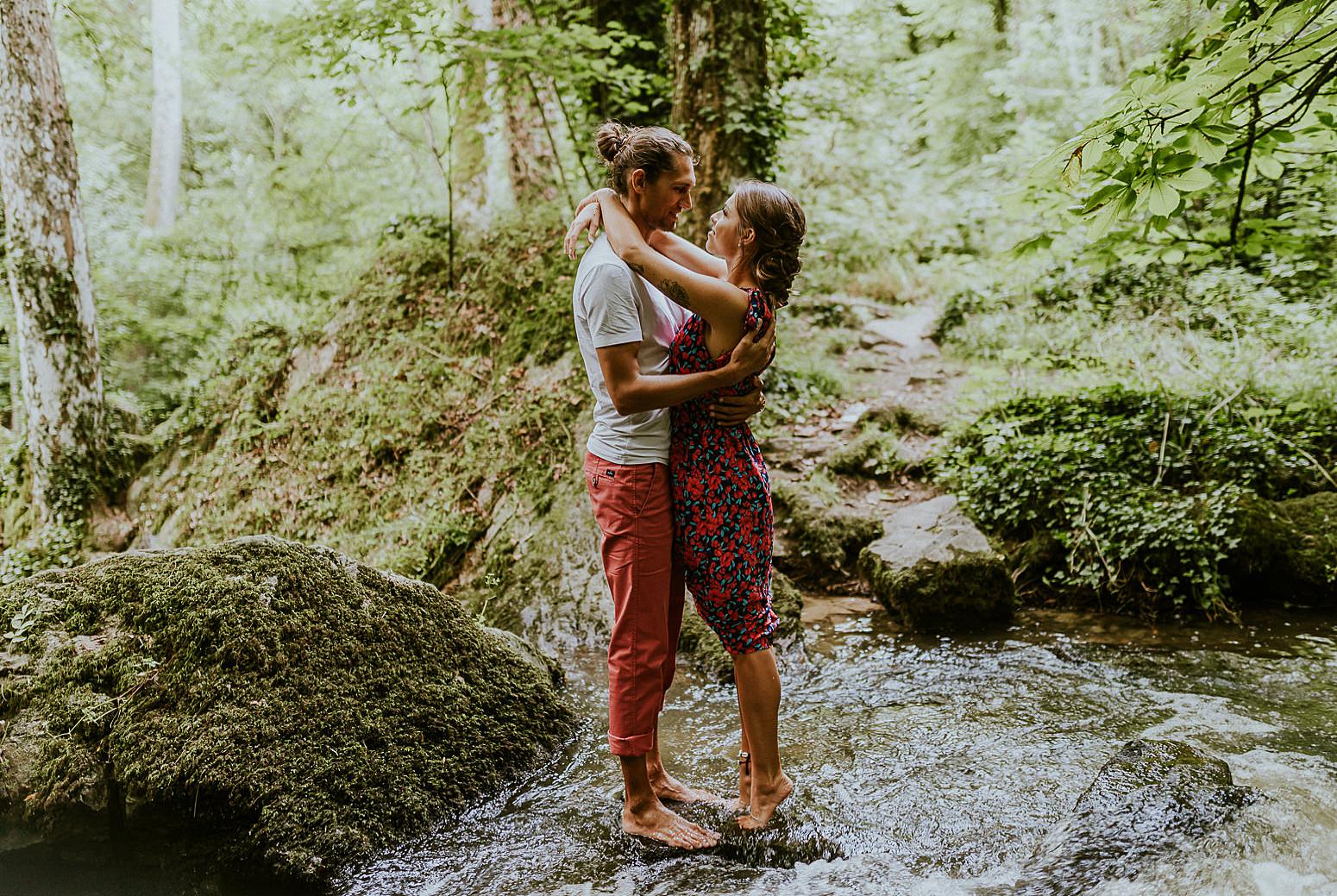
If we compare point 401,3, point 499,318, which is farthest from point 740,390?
point 401,3

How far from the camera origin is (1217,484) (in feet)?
17.3

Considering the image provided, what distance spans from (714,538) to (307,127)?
1494 cm

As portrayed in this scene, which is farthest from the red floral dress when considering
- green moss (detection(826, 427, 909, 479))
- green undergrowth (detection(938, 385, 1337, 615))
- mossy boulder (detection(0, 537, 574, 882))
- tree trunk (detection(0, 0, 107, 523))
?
tree trunk (detection(0, 0, 107, 523))

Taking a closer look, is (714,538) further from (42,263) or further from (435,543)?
(42,263)

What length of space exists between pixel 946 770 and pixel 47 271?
27.4 ft

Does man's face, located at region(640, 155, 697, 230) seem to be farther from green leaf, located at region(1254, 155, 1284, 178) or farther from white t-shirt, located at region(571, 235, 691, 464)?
green leaf, located at region(1254, 155, 1284, 178)

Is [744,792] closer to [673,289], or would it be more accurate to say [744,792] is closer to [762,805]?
[762,805]

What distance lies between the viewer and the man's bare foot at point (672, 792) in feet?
10.1

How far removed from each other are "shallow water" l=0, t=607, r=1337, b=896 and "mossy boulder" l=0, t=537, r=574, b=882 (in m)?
0.19

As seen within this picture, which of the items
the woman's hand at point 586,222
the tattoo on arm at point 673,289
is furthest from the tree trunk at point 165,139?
the tattoo on arm at point 673,289

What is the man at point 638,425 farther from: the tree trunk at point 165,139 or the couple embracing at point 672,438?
the tree trunk at point 165,139

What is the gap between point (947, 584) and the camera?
16.3 feet

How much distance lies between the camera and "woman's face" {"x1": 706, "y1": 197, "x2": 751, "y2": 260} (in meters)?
2.68

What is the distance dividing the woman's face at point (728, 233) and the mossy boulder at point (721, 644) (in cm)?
225
